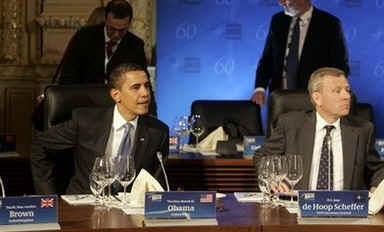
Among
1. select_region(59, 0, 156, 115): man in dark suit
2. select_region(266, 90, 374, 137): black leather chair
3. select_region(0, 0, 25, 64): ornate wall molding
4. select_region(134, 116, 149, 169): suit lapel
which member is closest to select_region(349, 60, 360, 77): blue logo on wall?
select_region(59, 0, 156, 115): man in dark suit

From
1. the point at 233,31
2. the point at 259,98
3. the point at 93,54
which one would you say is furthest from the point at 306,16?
the point at 93,54

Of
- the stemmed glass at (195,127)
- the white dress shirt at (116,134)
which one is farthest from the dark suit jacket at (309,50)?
the white dress shirt at (116,134)

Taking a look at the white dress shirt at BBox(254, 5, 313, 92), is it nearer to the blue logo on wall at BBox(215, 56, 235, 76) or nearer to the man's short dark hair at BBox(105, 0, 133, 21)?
the blue logo on wall at BBox(215, 56, 235, 76)

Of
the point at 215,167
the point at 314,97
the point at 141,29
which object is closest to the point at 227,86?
the point at 141,29

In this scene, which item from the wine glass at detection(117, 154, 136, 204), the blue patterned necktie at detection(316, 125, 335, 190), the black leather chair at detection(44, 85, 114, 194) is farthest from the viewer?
the black leather chair at detection(44, 85, 114, 194)

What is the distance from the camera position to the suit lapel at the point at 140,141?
13.9 ft

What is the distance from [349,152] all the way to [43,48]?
3744mm

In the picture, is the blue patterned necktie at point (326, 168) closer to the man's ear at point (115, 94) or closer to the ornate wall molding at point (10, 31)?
the man's ear at point (115, 94)

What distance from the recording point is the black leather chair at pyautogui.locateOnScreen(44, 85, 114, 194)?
4.54 m

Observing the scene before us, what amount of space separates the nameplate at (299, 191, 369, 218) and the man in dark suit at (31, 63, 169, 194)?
118 centimetres

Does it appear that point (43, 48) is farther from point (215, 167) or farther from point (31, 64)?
point (215, 167)

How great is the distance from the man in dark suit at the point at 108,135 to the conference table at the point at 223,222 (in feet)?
2.78

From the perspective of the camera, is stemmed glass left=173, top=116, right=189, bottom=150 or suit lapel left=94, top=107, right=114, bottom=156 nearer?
suit lapel left=94, top=107, right=114, bottom=156

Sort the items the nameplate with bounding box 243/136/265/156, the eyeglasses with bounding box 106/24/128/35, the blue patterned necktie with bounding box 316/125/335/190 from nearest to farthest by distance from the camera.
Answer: the blue patterned necktie with bounding box 316/125/335/190, the nameplate with bounding box 243/136/265/156, the eyeglasses with bounding box 106/24/128/35
